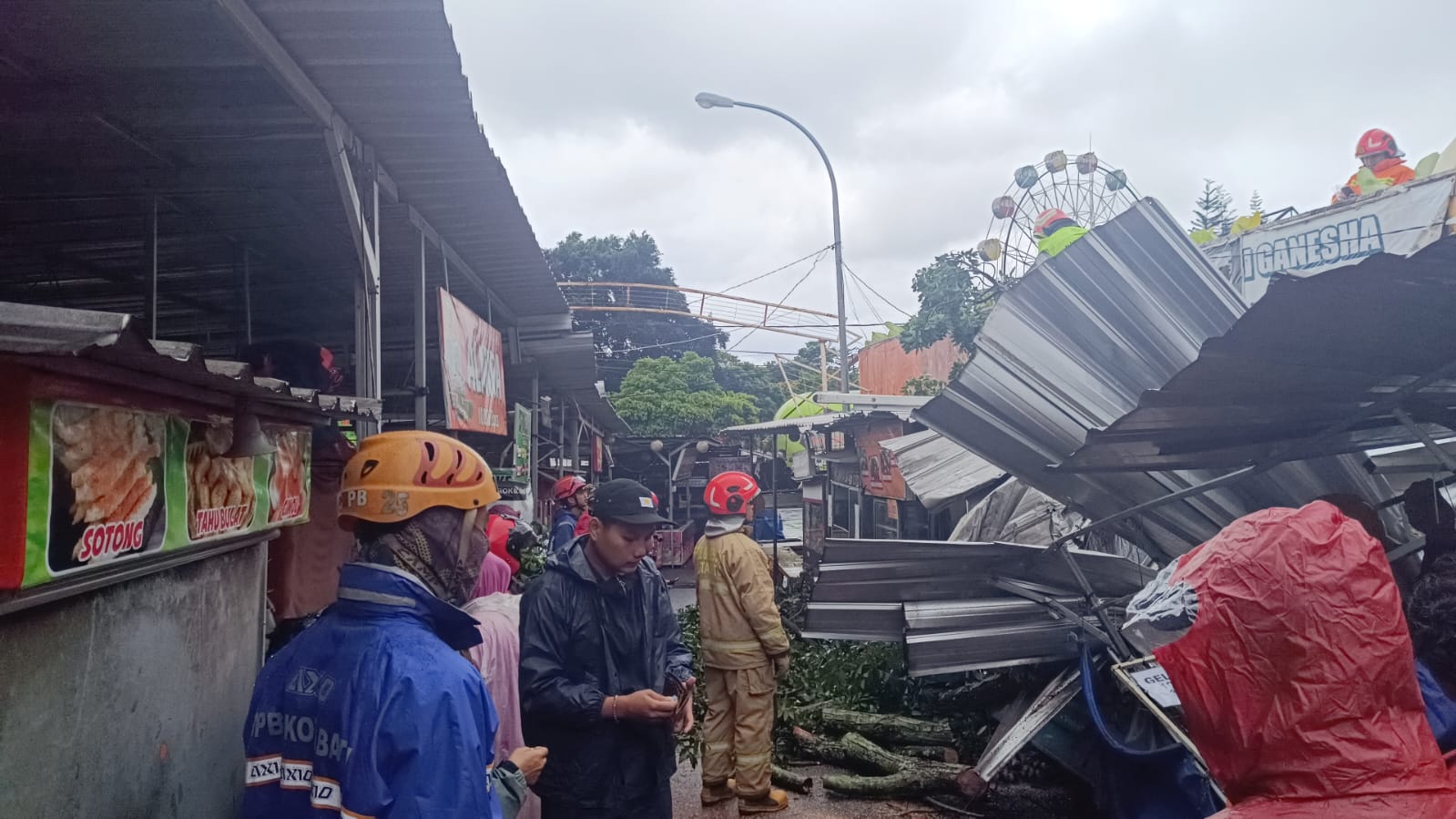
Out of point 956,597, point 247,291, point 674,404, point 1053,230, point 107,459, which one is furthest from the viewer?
point 674,404

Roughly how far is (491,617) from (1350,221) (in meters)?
8.65

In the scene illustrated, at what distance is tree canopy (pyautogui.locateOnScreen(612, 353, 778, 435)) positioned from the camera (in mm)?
21844

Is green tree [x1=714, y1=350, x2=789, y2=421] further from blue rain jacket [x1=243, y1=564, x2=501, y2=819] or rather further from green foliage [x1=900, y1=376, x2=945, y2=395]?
blue rain jacket [x1=243, y1=564, x2=501, y2=819]

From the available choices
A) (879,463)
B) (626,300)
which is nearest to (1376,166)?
(879,463)

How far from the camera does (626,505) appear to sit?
124 inches

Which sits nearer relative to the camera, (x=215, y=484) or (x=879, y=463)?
(x=215, y=484)

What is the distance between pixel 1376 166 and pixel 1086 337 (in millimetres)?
8104

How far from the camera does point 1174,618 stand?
222cm

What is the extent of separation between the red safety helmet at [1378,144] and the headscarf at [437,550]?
11053 mm

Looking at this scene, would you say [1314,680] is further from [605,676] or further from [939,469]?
[939,469]

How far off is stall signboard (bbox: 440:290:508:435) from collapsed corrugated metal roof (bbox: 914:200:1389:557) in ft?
9.01

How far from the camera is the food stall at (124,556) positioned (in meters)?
1.58

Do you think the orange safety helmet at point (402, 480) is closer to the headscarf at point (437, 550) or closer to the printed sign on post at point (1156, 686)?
the headscarf at point (437, 550)

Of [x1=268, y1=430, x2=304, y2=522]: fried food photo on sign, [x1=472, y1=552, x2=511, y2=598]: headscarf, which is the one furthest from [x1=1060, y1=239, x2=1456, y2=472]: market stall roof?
[x1=268, y1=430, x2=304, y2=522]: fried food photo on sign
